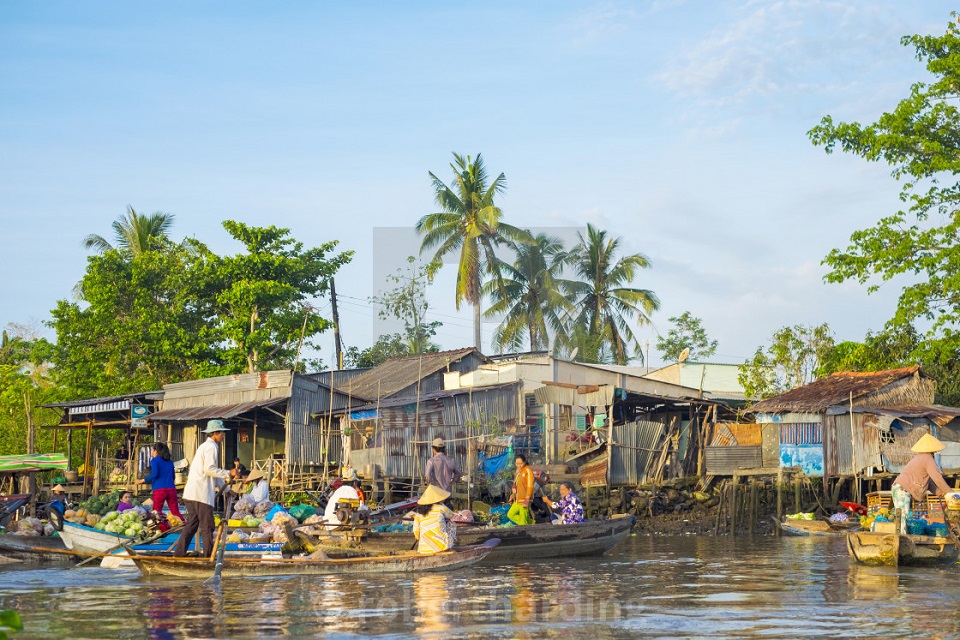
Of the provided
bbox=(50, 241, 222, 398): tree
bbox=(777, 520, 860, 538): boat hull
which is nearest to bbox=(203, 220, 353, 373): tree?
bbox=(50, 241, 222, 398): tree

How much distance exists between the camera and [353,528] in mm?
15070

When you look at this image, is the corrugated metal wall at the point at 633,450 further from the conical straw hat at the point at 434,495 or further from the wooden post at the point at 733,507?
the conical straw hat at the point at 434,495

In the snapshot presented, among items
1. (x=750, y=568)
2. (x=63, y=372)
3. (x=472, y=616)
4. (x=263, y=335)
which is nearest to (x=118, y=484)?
(x=263, y=335)

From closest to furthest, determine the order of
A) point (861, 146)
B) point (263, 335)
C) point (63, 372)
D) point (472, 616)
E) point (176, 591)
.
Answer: point (472, 616) < point (176, 591) < point (861, 146) < point (263, 335) < point (63, 372)

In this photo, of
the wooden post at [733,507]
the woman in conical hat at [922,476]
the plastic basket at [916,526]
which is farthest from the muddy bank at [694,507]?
the woman in conical hat at [922,476]

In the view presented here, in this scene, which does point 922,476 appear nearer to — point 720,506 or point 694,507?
point 720,506

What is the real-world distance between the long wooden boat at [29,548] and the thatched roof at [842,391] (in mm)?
16563

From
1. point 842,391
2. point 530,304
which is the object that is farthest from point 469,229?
point 842,391

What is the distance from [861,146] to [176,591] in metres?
21.5

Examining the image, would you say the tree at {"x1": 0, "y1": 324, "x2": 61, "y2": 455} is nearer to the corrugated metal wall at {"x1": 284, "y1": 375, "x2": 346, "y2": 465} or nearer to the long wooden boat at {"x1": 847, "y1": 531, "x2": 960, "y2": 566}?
the corrugated metal wall at {"x1": 284, "y1": 375, "x2": 346, "y2": 465}

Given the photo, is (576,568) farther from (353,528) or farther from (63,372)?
(63,372)

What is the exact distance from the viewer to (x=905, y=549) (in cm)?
1418

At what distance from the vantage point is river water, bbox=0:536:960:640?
940cm

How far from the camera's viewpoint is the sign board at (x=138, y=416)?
31.0m
